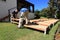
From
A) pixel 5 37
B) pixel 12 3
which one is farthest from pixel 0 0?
pixel 5 37

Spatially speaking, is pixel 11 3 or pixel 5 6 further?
pixel 11 3

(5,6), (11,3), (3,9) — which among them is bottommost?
(3,9)

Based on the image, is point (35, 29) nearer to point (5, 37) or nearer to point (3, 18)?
point (5, 37)

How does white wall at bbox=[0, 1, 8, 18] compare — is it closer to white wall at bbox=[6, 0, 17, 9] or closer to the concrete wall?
the concrete wall

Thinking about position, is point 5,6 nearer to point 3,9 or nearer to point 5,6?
point 5,6

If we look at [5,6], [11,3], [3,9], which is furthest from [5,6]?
[11,3]

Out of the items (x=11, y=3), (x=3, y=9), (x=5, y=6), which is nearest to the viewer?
(x=3, y=9)

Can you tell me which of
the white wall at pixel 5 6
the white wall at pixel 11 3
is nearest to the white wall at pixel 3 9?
the white wall at pixel 5 6

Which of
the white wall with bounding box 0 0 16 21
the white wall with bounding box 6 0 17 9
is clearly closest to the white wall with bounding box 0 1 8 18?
the white wall with bounding box 0 0 16 21

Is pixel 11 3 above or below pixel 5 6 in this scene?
above

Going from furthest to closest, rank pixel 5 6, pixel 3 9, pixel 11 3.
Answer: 1. pixel 11 3
2. pixel 5 6
3. pixel 3 9

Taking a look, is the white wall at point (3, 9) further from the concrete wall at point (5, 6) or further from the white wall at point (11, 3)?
the white wall at point (11, 3)

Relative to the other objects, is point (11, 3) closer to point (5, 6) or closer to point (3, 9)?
point (5, 6)

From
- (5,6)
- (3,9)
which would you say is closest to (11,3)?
(5,6)
